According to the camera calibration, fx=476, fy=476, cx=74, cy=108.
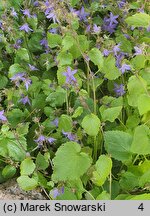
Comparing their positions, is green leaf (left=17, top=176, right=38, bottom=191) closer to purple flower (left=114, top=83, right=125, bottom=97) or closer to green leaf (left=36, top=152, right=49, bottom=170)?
green leaf (left=36, top=152, right=49, bottom=170)

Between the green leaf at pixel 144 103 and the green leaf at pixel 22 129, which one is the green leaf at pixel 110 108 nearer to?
the green leaf at pixel 144 103

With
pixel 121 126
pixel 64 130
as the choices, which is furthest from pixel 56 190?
pixel 121 126

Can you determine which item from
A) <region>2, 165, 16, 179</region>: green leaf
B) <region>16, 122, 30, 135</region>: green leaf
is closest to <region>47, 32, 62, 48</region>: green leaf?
<region>16, 122, 30, 135</region>: green leaf

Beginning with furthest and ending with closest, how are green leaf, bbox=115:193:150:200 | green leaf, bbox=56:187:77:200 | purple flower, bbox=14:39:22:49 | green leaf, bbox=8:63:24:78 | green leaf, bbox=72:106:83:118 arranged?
purple flower, bbox=14:39:22:49
green leaf, bbox=8:63:24:78
green leaf, bbox=72:106:83:118
green leaf, bbox=56:187:77:200
green leaf, bbox=115:193:150:200

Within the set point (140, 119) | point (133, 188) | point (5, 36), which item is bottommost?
point (133, 188)

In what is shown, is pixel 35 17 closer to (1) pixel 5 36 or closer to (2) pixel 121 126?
(1) pixel 5 36

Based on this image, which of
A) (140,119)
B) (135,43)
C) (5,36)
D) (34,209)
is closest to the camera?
(34,209)

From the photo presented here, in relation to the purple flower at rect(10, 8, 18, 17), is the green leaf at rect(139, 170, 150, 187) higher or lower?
lower

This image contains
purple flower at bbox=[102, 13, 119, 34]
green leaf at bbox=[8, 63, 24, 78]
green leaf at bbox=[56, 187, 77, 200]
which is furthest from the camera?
purple flower at bbox=[102, 13, 119, 34]

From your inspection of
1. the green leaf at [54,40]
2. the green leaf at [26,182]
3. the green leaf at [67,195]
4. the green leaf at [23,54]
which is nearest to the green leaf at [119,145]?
the green leaf at [67,195]
